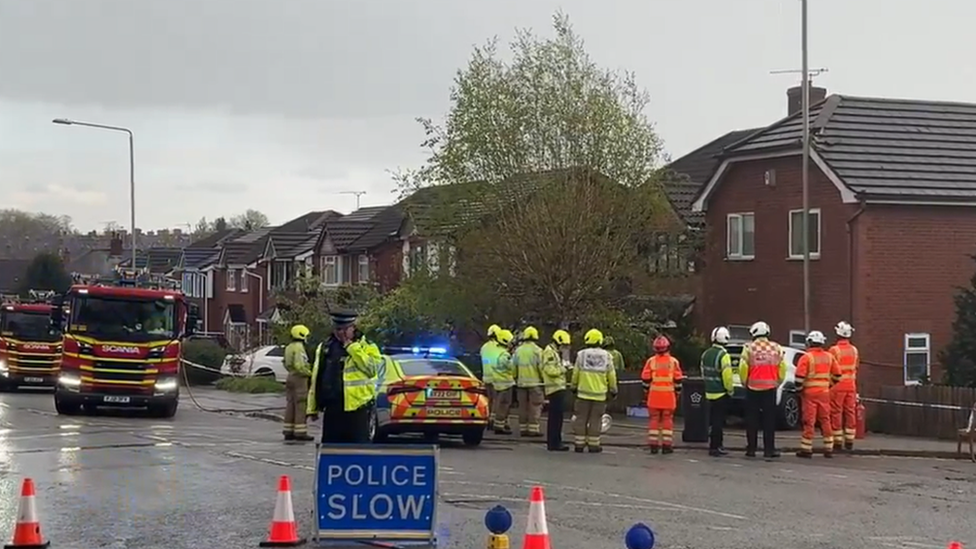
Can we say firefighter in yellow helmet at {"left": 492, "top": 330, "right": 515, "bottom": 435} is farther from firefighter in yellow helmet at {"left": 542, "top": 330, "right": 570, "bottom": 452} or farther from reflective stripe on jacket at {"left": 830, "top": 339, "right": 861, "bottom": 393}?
reflective stripe on jacket at {"left": 830, "top": 339, "right": 861, "bottom": 393}

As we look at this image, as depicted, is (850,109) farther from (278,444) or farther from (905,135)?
(278,444)

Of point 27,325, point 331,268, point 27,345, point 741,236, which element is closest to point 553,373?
point 741,236

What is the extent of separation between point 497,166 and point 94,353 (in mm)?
9079

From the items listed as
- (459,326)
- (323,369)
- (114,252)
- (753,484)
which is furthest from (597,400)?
(114,252)

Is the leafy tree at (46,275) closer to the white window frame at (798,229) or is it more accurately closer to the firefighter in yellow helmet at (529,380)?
the white window frame at (798,229)

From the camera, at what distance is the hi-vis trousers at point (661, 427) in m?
19.9

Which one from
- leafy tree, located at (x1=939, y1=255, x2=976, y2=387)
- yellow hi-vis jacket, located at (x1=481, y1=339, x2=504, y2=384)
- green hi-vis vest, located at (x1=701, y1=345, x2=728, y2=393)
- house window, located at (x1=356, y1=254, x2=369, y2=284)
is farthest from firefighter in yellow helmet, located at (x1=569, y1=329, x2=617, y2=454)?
house window, located at (x1=356, y1=254, x2=369, y2=284)

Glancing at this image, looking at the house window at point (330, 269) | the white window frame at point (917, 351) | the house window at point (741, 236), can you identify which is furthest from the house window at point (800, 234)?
the house window at point (330, 269)

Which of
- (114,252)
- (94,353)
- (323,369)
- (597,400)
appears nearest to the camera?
(323,369)

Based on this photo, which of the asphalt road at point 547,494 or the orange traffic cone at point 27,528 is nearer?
the orange traffic cone at point 27,528

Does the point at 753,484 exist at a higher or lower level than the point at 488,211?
lower

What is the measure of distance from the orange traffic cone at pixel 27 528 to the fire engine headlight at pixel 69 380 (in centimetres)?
1641

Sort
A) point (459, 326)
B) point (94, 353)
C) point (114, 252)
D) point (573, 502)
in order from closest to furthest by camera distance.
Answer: point (573, 502)
point (94, 353)
point (459, 326)
point (114, 252)

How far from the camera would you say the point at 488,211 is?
27922 millimetres
